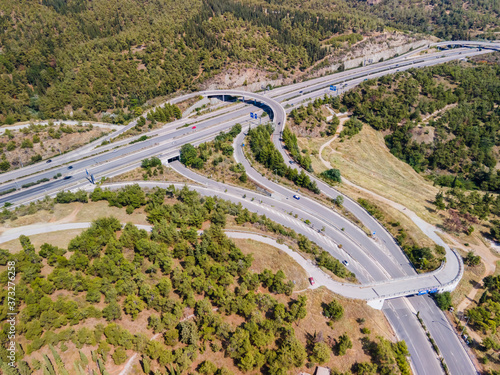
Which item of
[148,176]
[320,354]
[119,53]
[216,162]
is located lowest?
[320,354]

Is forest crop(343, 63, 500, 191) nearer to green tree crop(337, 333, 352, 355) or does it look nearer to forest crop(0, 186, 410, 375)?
green tree crop(337, 333, 352, 355)

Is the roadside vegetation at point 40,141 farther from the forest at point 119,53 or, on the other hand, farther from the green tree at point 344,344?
the green tree at point 344,344

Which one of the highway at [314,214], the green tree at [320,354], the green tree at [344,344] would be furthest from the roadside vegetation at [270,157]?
the green tree at [320,354]

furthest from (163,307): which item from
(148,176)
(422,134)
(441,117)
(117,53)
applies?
(441,117)

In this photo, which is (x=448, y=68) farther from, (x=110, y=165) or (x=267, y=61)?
(x=110, y=165)

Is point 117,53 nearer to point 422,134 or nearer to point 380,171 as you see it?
point 380,171

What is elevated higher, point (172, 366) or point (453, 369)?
point (172, 366)

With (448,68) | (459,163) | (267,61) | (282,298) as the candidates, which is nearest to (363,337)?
(282,298)
